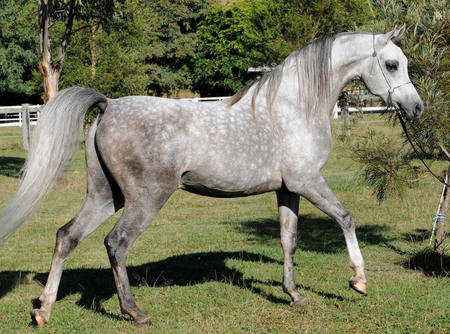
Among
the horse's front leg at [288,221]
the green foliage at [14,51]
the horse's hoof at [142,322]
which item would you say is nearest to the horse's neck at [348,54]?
the horse's front leg at [288,221]

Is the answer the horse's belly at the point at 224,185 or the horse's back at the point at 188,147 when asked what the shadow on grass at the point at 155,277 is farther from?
A: the horse's back at the point at 188,147

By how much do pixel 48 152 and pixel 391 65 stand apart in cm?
332

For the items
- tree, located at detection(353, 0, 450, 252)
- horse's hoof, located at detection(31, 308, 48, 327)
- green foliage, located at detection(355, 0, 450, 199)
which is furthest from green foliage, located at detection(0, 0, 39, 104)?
horse's hoof, located at detection(31, 308, 48, 327)

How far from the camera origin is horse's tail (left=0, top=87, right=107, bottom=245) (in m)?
4.66

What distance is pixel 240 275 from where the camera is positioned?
6.65 metres

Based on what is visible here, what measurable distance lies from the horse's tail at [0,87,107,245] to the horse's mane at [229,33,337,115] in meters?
1.49

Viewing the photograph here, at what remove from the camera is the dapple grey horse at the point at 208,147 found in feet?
15.7

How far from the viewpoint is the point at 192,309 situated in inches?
210

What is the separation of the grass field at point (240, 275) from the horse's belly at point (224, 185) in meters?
1.13

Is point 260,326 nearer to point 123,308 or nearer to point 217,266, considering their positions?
point 123,308

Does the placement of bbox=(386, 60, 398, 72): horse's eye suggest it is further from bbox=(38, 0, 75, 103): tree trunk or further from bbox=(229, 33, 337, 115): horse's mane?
bbox=(38, 0, 75, 103): tree trunk

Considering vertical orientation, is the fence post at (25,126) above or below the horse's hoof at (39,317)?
below

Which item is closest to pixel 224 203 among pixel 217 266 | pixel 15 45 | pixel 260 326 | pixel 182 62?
pixel 217 266

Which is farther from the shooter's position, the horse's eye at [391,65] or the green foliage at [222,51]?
the green foliage at [222,51]
